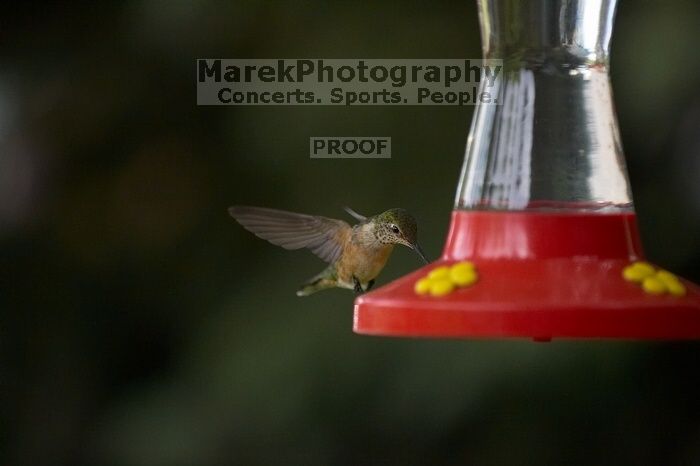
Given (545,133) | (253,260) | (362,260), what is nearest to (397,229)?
(362,260)

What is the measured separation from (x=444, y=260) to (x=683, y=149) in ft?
8.63

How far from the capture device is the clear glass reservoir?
207 cm

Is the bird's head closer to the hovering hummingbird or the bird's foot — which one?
the hovering hummingbird

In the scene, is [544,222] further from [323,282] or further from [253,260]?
[253,260]

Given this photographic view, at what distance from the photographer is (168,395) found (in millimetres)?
4910

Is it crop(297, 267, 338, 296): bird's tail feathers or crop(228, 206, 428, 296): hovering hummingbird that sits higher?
crop(228, 206, 428, 296): hovering hummingbird

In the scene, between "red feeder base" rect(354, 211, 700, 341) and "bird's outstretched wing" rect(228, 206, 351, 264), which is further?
"bird's outstretched wing" rect(228, 206, 351, 264)

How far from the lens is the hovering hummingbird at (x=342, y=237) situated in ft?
10.6

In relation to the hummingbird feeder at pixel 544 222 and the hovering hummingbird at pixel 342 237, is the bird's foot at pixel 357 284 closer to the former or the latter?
the hovering hummingbird at pixel 342 237

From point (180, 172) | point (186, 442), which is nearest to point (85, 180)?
point (180, 172)

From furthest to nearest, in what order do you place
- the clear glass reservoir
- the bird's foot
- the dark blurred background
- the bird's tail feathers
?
1. the dark blurred background
2. the bird's tail feathers
3. the bird's foot
4. the clear glass reservoir

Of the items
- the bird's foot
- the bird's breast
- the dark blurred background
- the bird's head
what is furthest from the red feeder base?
the dark blurred background

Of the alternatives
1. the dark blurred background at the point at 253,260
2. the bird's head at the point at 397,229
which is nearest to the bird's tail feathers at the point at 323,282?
the bird's head at the point at 397,229

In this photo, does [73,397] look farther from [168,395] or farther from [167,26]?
[167,26]
